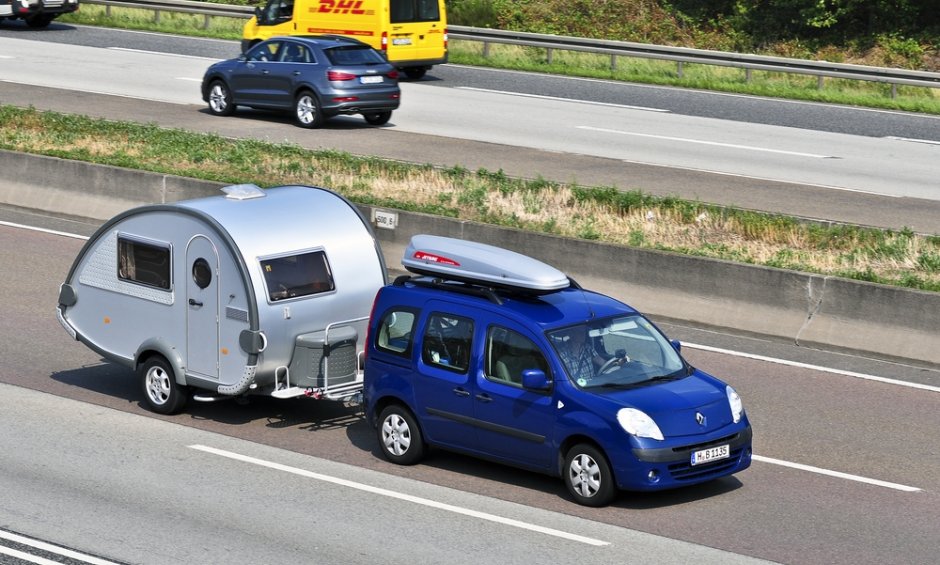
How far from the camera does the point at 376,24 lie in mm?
32156

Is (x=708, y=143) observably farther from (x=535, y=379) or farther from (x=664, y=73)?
(x=535, y=379)

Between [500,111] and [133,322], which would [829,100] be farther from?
[133,322]

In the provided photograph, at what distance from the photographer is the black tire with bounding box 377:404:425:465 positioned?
37.9 feet

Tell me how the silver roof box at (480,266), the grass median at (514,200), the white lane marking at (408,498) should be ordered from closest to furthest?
1. the white lane marking at (408,498)
2. the silver roof box at (480,266)
3. the grass median at (514,200)

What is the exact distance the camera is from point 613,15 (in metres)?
42.6

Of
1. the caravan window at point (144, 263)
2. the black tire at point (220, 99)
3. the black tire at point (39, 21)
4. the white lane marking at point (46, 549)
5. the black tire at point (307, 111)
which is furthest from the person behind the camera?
the black tire at point (39, 21)

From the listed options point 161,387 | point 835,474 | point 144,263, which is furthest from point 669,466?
point 144,263

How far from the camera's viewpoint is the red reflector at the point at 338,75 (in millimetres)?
27172

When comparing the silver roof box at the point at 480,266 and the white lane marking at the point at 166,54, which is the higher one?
the white lane marking at the point at 166,54

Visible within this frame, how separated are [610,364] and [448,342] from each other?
1346mm

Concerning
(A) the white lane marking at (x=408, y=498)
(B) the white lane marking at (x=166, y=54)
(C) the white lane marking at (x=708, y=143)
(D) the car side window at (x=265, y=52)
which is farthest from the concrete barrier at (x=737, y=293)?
(B) the white lane marking at (x=166, y=54)

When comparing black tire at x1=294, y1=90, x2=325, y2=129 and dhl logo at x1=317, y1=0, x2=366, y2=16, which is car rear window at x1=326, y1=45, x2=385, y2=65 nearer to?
black tire at x1=294, y1=90, x2=325, y2=129

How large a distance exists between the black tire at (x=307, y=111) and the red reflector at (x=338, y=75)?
52cm

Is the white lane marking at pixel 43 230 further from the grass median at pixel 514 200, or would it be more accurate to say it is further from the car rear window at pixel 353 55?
the car rear window at pixel 353 55
